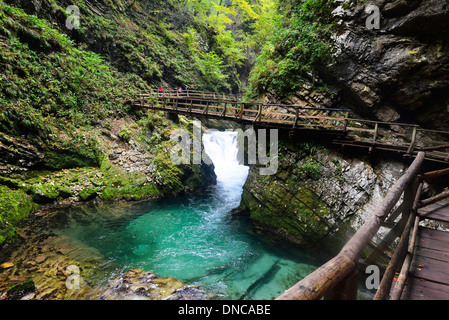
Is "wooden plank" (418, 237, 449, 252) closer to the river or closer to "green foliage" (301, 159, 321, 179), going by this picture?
the river

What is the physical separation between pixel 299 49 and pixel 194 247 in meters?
10.4

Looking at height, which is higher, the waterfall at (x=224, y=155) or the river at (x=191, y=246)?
the waterfall at (x=224, y=155)

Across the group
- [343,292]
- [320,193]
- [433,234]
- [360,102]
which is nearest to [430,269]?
[433,234]

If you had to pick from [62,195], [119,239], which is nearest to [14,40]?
[62,195]

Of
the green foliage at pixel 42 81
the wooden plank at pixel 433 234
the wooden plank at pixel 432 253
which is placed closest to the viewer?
the wooden plank at pixel 432 253

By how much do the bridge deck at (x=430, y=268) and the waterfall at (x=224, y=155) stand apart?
13.5 meters

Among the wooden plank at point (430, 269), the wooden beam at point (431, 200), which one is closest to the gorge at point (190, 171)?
the wooden beam at point (431, 200)

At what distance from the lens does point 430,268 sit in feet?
7.99

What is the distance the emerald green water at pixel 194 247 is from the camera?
6.41m

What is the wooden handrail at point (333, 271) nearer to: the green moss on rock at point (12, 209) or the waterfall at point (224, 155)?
the green moss on rock at point (12, 209)

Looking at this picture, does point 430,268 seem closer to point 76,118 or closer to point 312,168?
point 312,168

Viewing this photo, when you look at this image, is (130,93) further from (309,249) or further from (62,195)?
(309,249)

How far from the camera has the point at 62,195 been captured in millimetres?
8891

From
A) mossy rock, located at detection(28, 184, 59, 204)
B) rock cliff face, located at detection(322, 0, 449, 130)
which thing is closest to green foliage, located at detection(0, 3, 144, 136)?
mossy rock, located at detection(28, 184, 59, 204)
